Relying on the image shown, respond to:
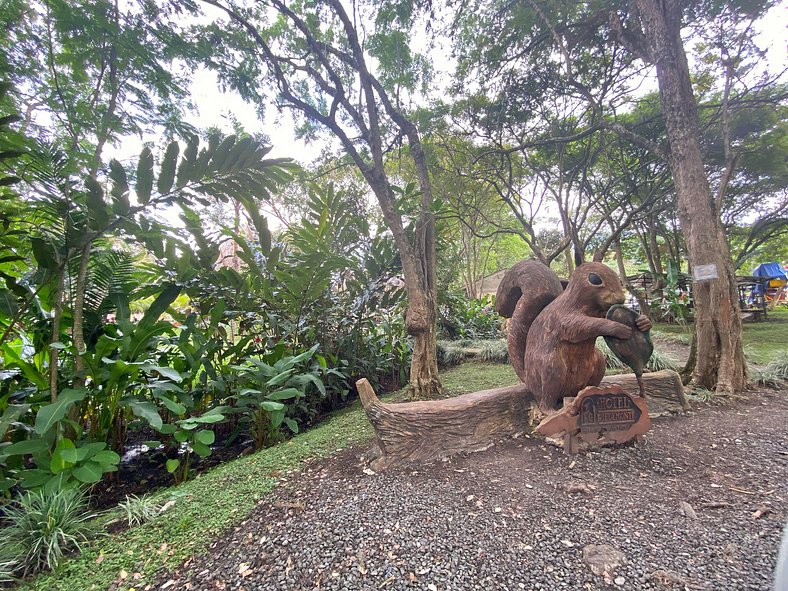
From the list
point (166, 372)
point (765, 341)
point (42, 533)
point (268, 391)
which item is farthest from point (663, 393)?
point (765, 341)

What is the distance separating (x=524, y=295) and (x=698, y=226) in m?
1.81

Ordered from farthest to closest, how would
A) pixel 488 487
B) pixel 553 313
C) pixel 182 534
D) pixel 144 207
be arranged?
1. pixel 553 313
2. pixel 144 207
3. pixel 488 487
4. pixel 182 534

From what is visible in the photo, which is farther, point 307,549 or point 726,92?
point 726,92

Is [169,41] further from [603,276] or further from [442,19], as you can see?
[603,276]

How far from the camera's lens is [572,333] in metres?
1.74

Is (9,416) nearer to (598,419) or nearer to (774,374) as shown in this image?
(598,419)

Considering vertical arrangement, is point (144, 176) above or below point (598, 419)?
above

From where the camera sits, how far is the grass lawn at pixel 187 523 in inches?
43.1

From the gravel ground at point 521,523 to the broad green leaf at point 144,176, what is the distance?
1.64 metres

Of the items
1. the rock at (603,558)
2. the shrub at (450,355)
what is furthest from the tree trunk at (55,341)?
the shrub at (450,355)

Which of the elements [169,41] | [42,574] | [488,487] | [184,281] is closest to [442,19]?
[169,41]

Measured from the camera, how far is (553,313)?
187 cm

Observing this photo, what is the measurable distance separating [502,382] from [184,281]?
2930mm

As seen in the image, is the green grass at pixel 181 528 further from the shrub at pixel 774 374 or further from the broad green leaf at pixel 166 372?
the shrub at pixel 774 374
